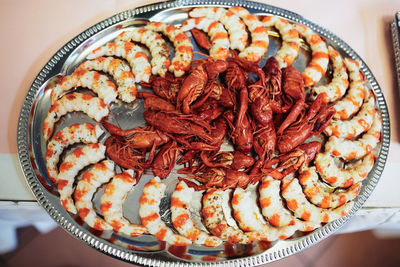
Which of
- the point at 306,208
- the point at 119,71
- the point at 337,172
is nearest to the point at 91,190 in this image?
the point at 119,71

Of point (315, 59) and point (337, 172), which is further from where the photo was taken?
point (315, 59)

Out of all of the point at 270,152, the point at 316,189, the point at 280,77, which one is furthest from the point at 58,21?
the point at 316,189

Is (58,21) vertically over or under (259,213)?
over

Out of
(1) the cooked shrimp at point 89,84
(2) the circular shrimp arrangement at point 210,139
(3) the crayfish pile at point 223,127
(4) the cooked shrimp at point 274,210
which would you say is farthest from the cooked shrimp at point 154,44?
(4) the cooked shrimp at point 274,210

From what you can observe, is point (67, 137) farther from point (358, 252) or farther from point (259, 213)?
point (358, 252)

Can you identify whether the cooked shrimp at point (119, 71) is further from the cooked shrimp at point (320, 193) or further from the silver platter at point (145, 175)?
the cooked shrimp at point (320, 193)

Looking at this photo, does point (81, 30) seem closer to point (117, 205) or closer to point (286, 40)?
point (117, 205)
